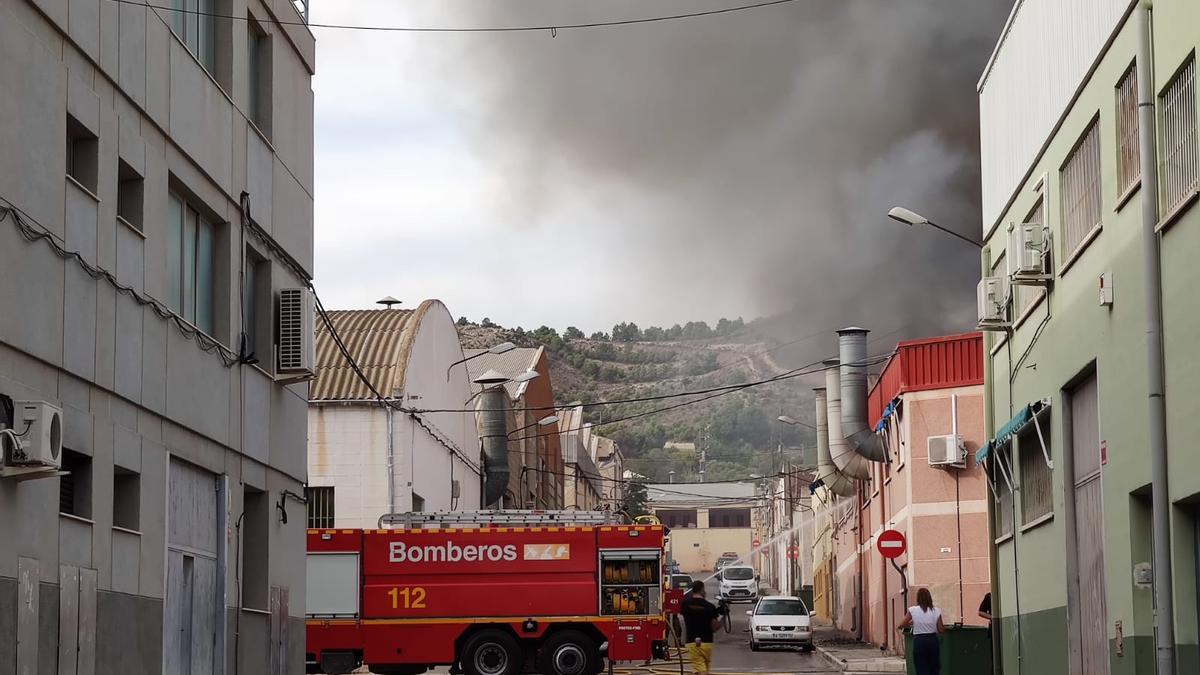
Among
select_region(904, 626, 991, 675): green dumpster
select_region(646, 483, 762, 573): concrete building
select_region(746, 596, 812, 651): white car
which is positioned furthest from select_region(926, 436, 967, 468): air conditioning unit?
select_region(646, 483, 762, 573): concrete building

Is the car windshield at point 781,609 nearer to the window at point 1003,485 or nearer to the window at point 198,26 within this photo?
the window at point 1003,485

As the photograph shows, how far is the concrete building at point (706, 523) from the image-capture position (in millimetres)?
130125

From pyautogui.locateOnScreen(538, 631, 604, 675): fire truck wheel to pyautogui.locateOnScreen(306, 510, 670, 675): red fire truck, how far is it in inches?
0.7

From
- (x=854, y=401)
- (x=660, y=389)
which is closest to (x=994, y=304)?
(x=854, y=401)

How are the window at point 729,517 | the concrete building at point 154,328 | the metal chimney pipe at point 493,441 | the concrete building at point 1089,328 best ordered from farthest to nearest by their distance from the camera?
1. the window at point 729,517
2. the metal chimney pipe at point 493,441
3. the concrete building at point 1089,328
4. the concrete building at point 154,328

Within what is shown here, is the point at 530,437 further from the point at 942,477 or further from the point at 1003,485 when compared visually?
the point at 1003,485

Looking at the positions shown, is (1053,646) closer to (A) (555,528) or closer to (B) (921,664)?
(B) (921,664)

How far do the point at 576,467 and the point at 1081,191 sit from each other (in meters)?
63.5

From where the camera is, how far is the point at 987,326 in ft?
72.9

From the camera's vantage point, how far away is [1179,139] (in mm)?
13648

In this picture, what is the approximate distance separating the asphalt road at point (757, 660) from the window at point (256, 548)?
11386mm

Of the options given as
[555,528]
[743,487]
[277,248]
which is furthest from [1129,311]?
[743,487]

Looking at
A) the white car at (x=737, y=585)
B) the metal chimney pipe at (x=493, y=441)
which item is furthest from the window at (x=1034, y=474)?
the white car at (x=737, y=585)

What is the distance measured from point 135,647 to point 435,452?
25.1m
